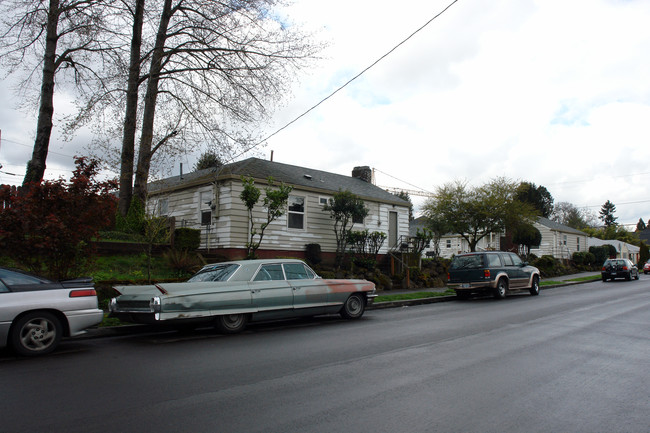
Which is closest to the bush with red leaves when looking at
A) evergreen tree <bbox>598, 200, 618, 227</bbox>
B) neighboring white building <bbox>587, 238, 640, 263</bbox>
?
neighboring white building <bbox>587, 238, 640, 263</bbox>

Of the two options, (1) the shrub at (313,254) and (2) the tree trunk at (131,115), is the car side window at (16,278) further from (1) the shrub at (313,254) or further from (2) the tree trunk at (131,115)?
(2) the tree trunk at (131,115)

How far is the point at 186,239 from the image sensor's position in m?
18.1

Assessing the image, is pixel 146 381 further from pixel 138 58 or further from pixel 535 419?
pixel 138 58

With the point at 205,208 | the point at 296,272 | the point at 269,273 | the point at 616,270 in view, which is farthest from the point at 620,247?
the point at 269,273

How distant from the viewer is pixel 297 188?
20.7 meters

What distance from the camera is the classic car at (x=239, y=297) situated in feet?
28.1

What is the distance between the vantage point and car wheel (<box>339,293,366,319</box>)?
11422 mm

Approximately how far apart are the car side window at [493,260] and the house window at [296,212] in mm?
7926

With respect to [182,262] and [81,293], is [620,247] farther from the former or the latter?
[81,293]

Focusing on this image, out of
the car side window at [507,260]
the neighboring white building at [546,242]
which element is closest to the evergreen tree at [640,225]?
the neighboring white building at [546,242]

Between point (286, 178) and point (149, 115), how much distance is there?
673 cm

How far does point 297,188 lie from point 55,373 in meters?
15.1

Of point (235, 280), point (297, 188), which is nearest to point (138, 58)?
point (297, 188)

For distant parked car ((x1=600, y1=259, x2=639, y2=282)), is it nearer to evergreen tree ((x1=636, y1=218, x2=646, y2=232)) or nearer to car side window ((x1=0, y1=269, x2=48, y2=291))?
car side window ((x1=0, y1=269, x2=48, y2=291))
